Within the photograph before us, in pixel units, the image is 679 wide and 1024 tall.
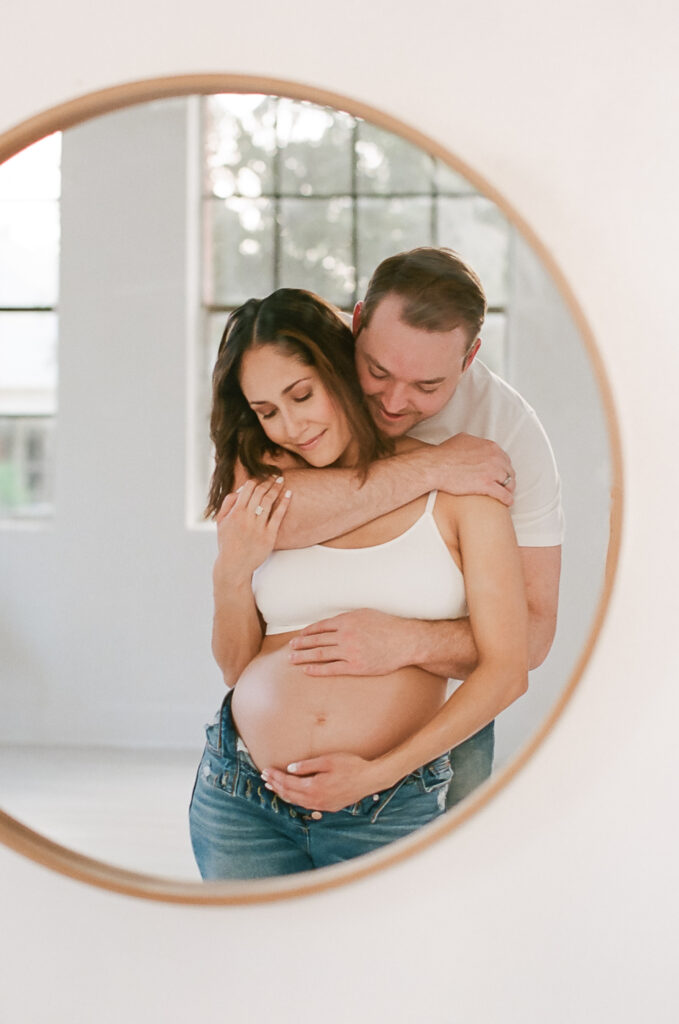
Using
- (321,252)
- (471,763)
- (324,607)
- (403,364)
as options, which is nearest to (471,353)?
(403,364)

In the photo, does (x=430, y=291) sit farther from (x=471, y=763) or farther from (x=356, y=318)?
(x=471, y=763)

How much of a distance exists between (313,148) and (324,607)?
1.51 feet

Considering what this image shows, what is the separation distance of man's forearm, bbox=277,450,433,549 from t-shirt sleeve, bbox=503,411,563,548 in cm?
9

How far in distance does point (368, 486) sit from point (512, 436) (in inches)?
6.1

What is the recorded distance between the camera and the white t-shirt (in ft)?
3.00

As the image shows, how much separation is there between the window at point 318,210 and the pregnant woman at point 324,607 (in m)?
0.03

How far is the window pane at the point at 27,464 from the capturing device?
0.90 meters

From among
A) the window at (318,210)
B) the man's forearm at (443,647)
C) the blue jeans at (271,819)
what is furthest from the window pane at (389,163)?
the blue jeans at (271,819)

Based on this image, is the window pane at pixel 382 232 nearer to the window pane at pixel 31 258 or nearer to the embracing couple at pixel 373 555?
the embracing couple at pixel 373 555

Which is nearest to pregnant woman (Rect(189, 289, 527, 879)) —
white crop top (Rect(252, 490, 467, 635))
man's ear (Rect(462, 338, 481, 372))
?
white crop top (Rect(252, 490, 467, 635))

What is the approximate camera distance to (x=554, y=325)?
0.92 meters

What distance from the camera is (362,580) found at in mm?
909

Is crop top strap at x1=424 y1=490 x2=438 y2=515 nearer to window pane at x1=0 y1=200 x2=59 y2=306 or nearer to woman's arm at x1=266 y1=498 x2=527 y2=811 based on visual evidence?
woman's arm at x1=266 y1=498 x2=527 y2=811

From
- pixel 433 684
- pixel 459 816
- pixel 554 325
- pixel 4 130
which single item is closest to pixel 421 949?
pixel 459 816
